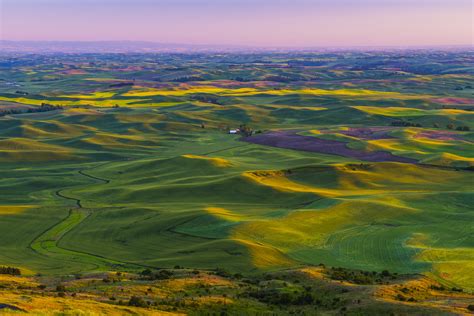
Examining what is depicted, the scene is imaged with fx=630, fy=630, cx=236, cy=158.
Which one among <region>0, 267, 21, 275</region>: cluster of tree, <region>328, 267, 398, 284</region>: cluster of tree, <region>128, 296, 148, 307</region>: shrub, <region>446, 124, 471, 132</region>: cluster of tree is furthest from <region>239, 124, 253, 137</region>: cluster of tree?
<region>128, 296, 148, 307</region>: shrub

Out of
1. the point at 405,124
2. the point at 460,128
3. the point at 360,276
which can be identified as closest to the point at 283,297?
the point at 360,276

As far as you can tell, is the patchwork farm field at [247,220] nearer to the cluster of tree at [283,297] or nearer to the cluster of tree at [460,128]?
the cluster of tree at [283,297]

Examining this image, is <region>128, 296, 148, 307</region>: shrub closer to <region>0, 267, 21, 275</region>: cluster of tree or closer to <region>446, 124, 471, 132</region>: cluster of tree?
<region>0, 267, 21, 275</region>: cluster of tree

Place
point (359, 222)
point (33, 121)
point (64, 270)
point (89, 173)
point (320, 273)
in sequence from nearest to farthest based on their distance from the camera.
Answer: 1. point (320, 273)
2. point (64, 270)
3. point (359, 222)
4. point (89, 173)
5. point (33, 121)

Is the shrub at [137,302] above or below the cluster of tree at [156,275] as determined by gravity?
above

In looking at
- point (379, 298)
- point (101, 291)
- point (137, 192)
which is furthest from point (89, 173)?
point (379, 298)

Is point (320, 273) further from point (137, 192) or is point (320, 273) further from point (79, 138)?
point (79, 138)

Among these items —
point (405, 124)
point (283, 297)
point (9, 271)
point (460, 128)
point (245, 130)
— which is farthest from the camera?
point (405, 124)

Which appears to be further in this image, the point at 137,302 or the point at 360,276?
the point at 360,276

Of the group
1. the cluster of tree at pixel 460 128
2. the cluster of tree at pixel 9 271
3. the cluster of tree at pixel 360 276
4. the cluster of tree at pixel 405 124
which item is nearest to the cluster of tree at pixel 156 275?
the cluster of tree at pixel 9 271

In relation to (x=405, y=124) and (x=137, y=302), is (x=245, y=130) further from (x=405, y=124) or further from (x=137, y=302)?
(x=137, y=302)

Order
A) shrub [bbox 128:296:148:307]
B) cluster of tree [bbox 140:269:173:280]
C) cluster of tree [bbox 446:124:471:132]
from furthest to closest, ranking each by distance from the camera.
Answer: cluster of tree [bbox 446:124:471:132] < cluster of tree [bbox 140:269:173:280] < shrub [bbox 128:296:148:307]
